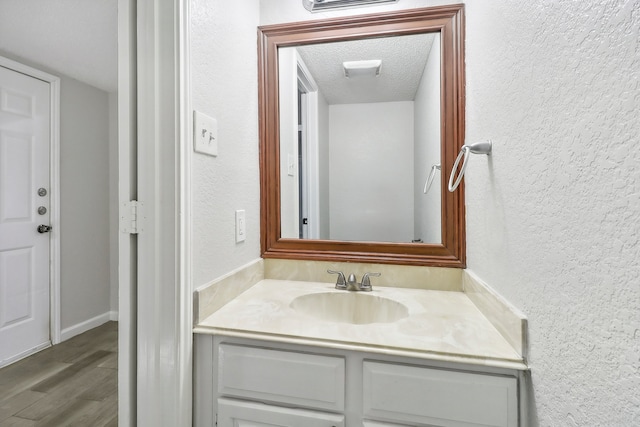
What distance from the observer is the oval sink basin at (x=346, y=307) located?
→ 3.76 ft

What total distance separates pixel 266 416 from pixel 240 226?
625 mm

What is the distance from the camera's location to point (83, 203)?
274cm

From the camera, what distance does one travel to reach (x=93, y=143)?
2.83 m

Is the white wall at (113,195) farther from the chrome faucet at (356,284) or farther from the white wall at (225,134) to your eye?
the chrome faucet at (356,284)

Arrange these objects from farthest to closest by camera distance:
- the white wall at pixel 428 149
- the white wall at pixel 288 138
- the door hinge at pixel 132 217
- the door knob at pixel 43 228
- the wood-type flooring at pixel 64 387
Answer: the door knob at pixel 43 228 → the wood-type flooring at pixel 64 387 → the white wall at pixel 288 138 → the white wall at pixel 428 149 → the door hinge at pixel 132 217

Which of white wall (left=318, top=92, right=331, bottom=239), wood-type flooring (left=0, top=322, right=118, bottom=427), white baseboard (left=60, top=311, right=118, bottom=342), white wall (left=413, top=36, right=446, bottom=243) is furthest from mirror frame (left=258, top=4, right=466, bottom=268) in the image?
white baseboard (left=60, top=311, right=118, bottom=342)

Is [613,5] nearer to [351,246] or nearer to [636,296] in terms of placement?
[636,296]

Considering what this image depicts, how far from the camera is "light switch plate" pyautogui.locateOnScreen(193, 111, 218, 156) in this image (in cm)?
90

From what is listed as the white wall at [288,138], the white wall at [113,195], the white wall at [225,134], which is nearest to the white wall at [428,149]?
the white wall at [288,138]

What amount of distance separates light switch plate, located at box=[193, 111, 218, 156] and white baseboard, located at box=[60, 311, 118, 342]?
2.61 metres

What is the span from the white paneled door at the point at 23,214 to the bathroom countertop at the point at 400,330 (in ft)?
7.03

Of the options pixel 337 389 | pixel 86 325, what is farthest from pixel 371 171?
pixel 86 325

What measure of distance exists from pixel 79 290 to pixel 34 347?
51cm

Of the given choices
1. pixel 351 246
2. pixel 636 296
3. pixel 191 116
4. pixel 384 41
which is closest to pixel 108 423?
pixel 351 246
